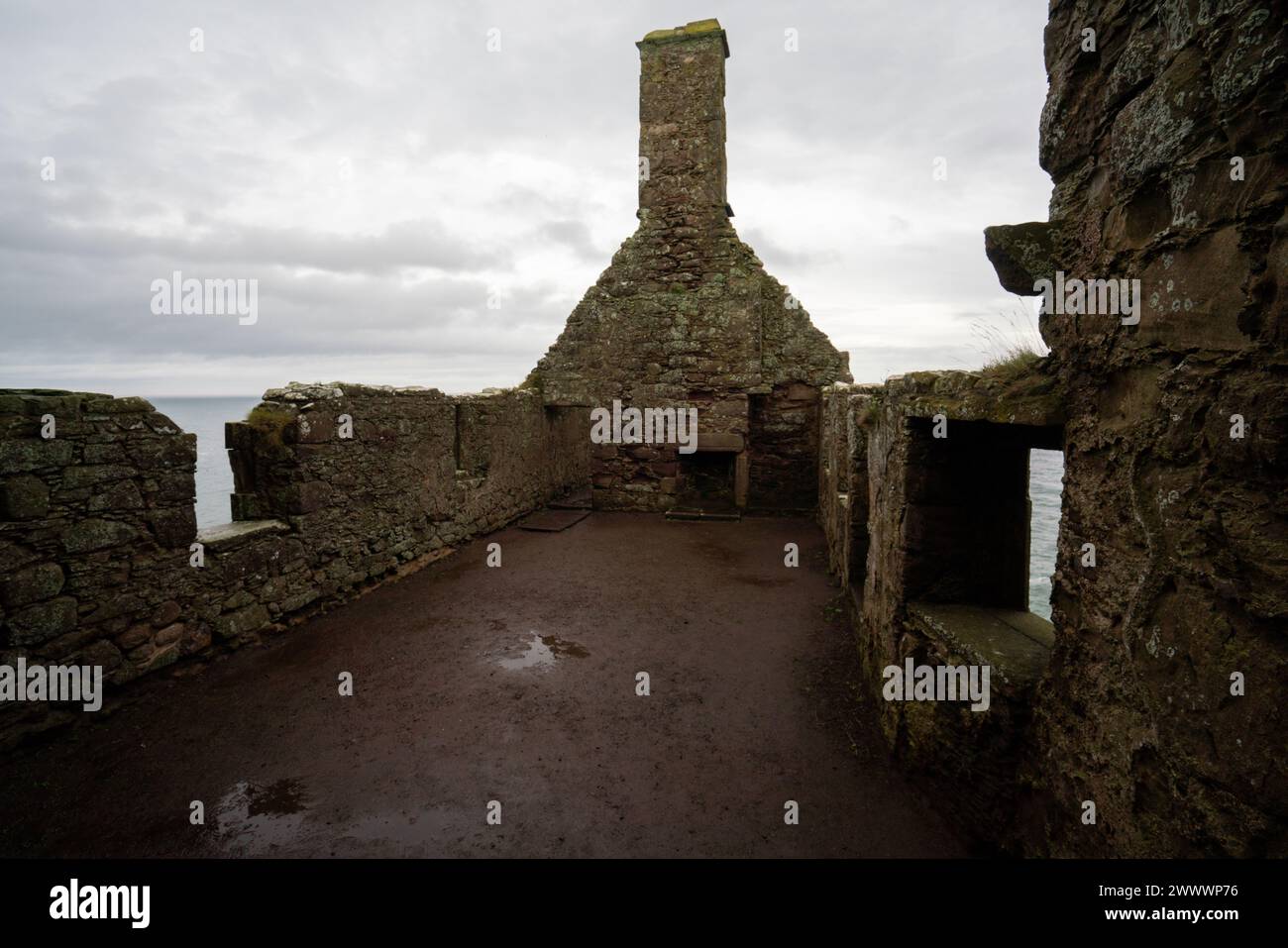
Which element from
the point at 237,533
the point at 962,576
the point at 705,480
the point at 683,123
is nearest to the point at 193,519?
the point at 237,533

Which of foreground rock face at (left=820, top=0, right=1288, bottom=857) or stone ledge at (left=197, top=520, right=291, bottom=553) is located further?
stone ledge at (left=197, top=520, right=291, bottom=553)

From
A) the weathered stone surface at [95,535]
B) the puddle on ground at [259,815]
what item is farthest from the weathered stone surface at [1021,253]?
the weathered stone surface at [95,535]

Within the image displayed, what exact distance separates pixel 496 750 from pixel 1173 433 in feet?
12.6

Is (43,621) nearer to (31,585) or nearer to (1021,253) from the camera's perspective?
(31,585)

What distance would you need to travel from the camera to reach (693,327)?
37.9 ft

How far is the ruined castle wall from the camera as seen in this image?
1.64 meters

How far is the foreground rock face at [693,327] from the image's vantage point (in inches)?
448

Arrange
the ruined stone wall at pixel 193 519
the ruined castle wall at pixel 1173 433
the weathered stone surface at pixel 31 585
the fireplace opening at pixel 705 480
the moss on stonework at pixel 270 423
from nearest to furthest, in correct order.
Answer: the ruined castle wall at pixel 1173 433 → the weathered stone surface at pixel 31 585 → the ruined stone wall at pixel 193 519 → the moss on stonework at pixel 270 423 → the fireplace opening at pixel 705 480

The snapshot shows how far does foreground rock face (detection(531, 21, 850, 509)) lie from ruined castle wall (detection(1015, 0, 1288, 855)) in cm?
884

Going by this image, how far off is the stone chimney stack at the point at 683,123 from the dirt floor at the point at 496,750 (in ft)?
26.4

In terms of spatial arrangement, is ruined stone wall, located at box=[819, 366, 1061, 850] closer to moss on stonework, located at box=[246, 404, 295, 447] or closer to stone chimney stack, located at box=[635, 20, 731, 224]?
moss on stonework, located at box=[246, 404, 295, 447]

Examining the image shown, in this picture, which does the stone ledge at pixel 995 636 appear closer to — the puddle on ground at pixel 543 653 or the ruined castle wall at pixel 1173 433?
the ruined castle wall at pixel 1173 433

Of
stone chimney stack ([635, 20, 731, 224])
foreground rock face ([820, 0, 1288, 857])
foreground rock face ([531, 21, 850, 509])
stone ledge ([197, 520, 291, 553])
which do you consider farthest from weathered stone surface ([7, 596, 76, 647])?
stone chimney stack ([635, 20, 731, 224])
